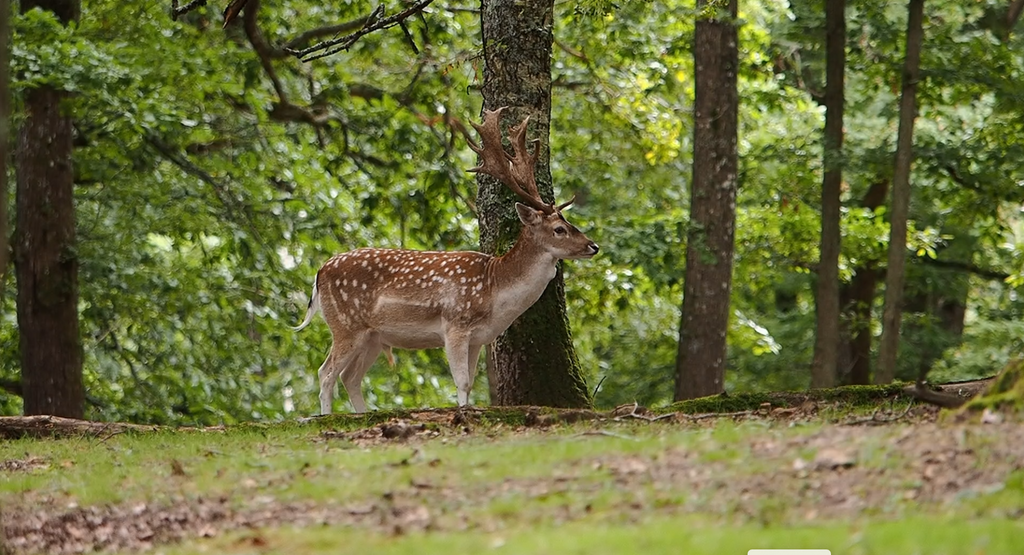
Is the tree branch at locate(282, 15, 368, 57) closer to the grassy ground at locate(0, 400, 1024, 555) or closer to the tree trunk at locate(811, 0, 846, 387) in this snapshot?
the tree trunk at locate(811, 0, 846, 387)

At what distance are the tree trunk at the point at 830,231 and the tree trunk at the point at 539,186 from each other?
15.2 ft

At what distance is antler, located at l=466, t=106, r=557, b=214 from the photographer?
10.6 metres

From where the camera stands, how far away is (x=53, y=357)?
50.4 feet

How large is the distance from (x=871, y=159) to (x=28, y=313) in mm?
9624

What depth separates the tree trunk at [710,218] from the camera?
14906 mm

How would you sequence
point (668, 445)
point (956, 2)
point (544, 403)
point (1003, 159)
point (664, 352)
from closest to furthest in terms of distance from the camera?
point (668, 445) < point (544, 403) < point (1003, 159) < point (956, 2) < point (664, 352)

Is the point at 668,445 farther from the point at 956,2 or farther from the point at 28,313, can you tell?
the point at 956,2

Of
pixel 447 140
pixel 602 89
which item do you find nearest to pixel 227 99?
pixel 447 140

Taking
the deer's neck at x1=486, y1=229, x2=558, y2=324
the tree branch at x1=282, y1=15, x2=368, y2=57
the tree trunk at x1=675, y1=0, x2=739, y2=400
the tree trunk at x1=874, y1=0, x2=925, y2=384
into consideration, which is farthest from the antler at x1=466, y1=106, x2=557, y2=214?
the tree branch at x1=282, y1=15, x2=368, y2=57

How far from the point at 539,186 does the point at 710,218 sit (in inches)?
167

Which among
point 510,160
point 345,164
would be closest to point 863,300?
point 345,164

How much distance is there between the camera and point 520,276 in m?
10.6

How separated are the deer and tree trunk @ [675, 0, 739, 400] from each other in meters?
4.35

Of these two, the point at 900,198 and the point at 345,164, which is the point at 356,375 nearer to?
the point at 900,198
